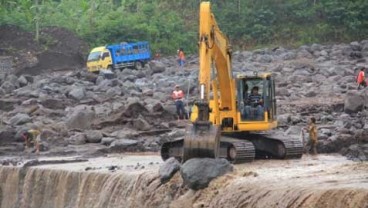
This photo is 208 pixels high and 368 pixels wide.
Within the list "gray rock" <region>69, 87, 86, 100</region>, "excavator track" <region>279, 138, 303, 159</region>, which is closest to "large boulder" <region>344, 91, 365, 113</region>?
"excavator track" <region>279, 138, 303, 159</region>

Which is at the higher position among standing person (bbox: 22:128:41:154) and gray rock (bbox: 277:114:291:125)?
gray rock (bbox: 277:114:291:125)

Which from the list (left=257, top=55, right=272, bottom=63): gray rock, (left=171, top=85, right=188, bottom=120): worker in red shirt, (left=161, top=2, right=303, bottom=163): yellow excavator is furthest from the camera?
(left=257, top=55, right=272, bottom=63): gray rock

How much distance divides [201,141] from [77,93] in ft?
75.2

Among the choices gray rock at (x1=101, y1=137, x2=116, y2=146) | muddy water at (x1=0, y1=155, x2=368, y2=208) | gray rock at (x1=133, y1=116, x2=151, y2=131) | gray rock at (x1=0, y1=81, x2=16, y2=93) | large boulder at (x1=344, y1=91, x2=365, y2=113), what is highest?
gray rock at (x1=0, y1=81, x2=16, y2=93)

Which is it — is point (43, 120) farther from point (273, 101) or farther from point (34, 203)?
point (273, 101)

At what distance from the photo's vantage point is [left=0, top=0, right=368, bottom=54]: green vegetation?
204 feet

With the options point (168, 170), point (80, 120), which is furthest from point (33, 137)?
point (168, 170)

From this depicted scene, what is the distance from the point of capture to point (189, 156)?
705 inches

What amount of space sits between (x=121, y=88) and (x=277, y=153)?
21722 mm

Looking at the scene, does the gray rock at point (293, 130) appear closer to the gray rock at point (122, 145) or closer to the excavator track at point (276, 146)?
the excavator track at point (276, 146)

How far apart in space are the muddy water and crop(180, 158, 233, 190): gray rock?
0.17 metres

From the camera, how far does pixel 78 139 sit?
29281 mm

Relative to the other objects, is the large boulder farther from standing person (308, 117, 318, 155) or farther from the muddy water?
the muddy water

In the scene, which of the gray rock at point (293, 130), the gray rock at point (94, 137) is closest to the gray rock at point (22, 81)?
the gray rock at point (94, 137)
